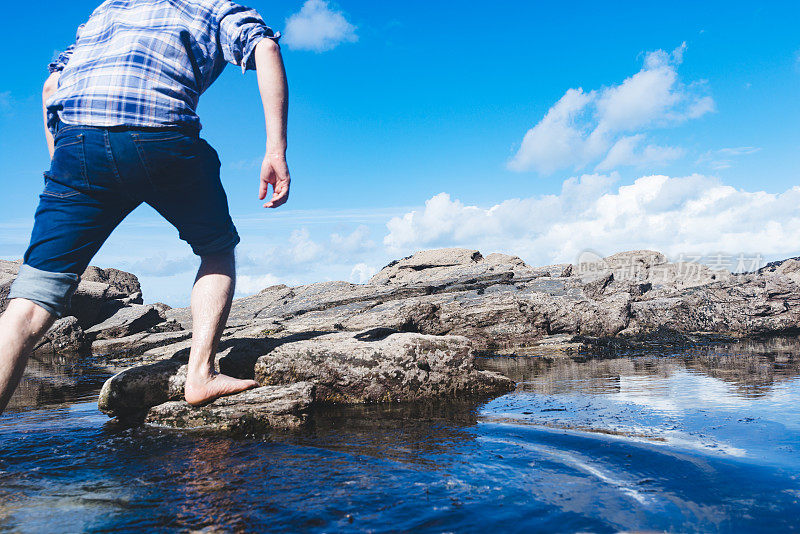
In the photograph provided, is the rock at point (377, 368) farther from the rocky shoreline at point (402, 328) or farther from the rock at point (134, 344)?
the rock at point (134, 344)

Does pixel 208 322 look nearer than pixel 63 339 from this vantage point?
Yes

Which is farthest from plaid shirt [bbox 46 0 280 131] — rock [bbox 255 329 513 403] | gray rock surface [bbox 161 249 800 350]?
gray rock surface [bbox 161 249 800 350]

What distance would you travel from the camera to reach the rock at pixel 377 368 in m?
4.32

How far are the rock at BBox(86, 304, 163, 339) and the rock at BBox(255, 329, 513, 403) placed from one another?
13.5 meters

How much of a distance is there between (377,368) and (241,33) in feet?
9.41

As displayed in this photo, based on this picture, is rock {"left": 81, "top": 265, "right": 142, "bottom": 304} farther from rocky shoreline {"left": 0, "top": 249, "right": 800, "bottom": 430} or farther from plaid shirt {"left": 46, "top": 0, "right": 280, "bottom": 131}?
plaid shirt {"left": 46, "top": 0, "right": 280, "bottom": 131}

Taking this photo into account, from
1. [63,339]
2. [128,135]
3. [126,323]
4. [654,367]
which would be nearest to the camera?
[128,135]

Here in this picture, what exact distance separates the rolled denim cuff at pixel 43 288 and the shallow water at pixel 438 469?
0.90 metres

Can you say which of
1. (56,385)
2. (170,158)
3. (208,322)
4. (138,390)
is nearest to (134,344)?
(56,385)

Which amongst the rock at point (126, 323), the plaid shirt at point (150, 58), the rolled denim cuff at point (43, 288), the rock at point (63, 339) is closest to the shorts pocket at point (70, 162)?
the plaid shirt at point (150, 58)

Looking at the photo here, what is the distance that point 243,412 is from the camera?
3496 millimetres

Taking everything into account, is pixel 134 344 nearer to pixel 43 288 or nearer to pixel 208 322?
pixel 208 322

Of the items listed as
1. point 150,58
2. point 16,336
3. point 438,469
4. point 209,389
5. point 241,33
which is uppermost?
point 241,33

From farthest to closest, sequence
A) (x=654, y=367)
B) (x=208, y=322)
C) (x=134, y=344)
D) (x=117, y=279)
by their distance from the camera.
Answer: (x=117, y=279)
(x=134, y=344)
(x=654, y=367)
(x=208, y=322)
